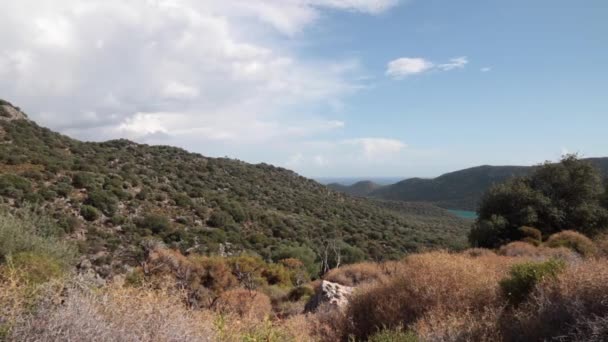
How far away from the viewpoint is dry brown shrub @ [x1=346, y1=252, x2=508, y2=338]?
7.65 m

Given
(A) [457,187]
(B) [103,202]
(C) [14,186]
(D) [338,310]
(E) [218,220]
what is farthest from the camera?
(A) [457,187]

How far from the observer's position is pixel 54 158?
27203 millimetres

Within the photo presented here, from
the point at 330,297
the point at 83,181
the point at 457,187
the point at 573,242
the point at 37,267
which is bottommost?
Result: the point at 330,297

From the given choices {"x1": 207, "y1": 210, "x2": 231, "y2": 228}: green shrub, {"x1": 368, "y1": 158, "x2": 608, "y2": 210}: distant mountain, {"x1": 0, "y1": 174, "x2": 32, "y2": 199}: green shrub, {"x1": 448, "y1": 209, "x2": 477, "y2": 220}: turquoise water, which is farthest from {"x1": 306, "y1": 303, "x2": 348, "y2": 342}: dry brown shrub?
{"x1": 368, "y1": 158, "x2": 608, "y2": 210}: distant mountain

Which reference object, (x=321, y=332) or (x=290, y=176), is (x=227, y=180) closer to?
(x=290, y=176)

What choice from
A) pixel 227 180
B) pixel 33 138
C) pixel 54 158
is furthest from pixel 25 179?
pixel 227 180

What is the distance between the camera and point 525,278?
732 cm

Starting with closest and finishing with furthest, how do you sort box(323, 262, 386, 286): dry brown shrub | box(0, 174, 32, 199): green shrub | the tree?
box(323, 262, 386, 286): dry brown shrub, box(0, 174, 32, 199): green shrub, the tree

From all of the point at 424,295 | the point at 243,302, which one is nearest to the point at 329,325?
the point at 424,295

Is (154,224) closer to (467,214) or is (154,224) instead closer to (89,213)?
(89,213)

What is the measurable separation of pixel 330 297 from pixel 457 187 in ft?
294

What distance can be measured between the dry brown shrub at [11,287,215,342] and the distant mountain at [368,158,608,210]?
76696mm

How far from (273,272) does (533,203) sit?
579 inches

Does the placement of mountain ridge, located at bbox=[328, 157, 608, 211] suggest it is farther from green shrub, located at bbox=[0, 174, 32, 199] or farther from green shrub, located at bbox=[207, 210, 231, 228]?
green shrub, located at bbox=[0, 174, 32, 199]
